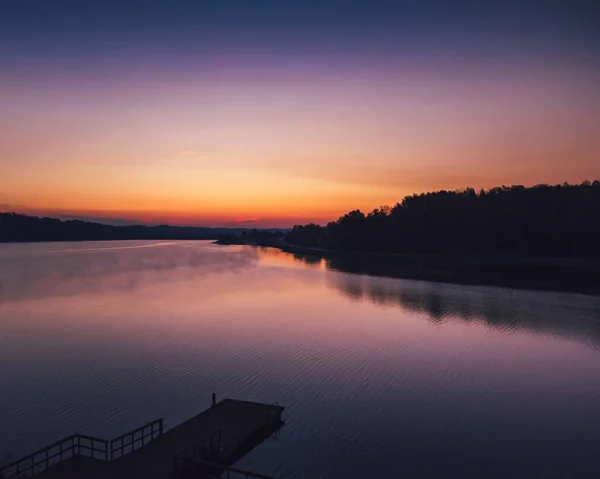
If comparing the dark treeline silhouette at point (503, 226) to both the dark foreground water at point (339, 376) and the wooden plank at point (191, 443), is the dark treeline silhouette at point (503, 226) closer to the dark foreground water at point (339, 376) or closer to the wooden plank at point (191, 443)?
the dark foreground water at point (339, 376)

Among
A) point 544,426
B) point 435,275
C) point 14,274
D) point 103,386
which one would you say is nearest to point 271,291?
point 435,275

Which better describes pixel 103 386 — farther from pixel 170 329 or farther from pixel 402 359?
pixel 402 359

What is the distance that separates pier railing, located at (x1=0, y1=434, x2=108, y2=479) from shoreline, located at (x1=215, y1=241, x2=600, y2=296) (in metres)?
72.1

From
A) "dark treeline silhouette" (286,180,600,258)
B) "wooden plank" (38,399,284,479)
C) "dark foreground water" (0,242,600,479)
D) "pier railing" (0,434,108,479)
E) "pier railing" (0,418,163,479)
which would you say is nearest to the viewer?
"wooden plank" (38,399,284,479)

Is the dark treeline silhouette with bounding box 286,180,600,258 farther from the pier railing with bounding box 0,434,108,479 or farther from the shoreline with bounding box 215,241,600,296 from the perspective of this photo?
the pier railing with bounding box 0,434,108,479

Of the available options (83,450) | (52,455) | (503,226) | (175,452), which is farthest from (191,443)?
(503,226)

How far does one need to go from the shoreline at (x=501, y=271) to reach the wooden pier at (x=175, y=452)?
65.8 m

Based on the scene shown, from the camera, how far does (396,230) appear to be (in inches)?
5753

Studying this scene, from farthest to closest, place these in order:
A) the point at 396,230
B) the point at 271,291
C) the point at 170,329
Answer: the point at 396,230 → the point at 271,291 → the point at 170,329

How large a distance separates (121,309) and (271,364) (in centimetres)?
2976

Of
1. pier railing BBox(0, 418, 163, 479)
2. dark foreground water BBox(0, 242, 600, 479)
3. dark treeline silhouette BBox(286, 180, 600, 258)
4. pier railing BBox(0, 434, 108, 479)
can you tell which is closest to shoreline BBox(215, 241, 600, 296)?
dark treeline silhouette BBox(286, 180, 600, 258)

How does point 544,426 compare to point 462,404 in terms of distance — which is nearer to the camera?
point 544,426

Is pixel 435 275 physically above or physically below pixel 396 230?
below

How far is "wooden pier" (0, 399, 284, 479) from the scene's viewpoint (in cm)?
1719
